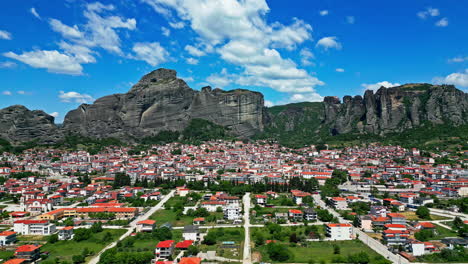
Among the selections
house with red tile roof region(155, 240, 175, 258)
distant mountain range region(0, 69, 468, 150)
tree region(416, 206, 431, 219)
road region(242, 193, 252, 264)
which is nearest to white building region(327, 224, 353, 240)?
road region(242, 193, 252, 264)

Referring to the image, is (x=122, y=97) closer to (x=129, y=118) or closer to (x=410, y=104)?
(x=129, y=118)

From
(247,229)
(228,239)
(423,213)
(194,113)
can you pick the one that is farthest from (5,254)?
(194,113)

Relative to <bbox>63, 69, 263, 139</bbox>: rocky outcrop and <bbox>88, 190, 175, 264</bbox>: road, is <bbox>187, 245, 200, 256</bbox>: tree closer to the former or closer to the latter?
<bbox>88, 190, 175, 264</bbox>: road

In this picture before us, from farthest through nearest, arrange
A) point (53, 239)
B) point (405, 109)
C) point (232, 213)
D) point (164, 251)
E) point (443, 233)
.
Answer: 1. point (405, 109)
2. point (232, 213)
3. point (443, 233)
4. point (53, 239)
5. point (164, 251)

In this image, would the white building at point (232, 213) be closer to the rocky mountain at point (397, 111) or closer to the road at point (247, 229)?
the road at point (247, 229)

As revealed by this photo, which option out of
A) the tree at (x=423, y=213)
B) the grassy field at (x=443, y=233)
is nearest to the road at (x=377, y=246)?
the grassy field at (x=443, y=233)

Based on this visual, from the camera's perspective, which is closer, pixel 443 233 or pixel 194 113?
pixel 443 233

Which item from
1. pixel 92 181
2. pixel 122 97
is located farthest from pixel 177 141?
pixel 92 181

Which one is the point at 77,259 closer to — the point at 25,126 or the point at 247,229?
the point at 247,229
